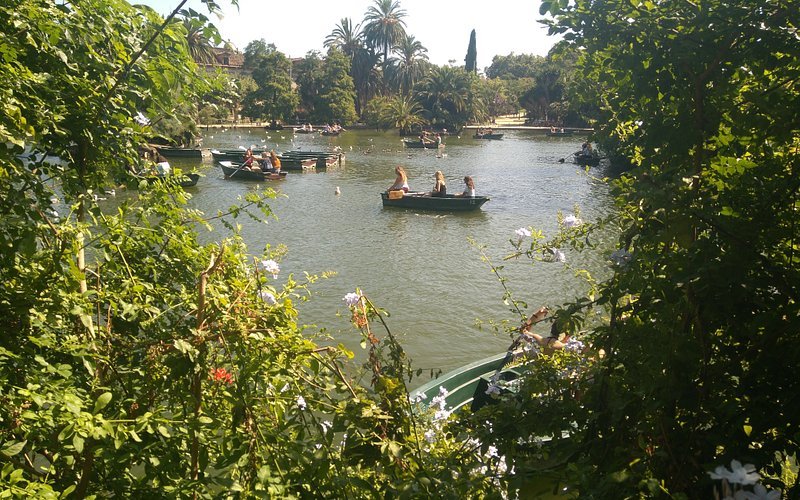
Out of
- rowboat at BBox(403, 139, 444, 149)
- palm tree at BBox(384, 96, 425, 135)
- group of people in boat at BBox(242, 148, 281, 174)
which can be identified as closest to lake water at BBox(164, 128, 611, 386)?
group of people in boat at BBox(242, 148, 281, 174)

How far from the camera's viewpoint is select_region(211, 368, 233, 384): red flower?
92.7 inches

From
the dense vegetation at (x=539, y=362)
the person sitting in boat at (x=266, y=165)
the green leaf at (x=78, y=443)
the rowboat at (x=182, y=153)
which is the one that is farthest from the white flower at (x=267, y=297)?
the rowboat at (x=182, y=153)

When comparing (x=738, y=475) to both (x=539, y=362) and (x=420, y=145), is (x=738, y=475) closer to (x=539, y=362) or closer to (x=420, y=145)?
(x=539, y=362)

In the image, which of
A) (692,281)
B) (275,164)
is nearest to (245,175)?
(275,164)

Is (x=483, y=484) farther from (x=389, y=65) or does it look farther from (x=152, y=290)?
(x=389, y=65)

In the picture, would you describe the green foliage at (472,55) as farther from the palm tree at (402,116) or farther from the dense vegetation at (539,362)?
the dense vegetation at (539,362)

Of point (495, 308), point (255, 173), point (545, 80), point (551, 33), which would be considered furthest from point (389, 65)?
point (551, 33)

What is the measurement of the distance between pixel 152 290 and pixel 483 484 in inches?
65.3

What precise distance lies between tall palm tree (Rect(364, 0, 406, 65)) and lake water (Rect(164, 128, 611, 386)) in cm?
4064

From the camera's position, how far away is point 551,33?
2635 millimetres

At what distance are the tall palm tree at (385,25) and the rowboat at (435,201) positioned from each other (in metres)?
53.6

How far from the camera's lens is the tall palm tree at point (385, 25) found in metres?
67.9

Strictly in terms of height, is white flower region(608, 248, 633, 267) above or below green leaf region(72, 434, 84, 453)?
above

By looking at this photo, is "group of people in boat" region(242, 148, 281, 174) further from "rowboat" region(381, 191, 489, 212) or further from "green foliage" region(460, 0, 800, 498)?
"green foliage" region(460, 0, 800, 498)
